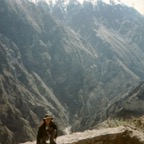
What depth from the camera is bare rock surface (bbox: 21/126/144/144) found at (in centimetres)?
1508

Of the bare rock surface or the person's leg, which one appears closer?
the person's leg

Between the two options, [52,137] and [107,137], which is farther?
[107,137]

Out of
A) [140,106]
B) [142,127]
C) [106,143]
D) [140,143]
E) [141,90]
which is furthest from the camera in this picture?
[141,90]

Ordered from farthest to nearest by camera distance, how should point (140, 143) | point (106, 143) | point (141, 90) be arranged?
point (141, 90), point (106, 143), point (140, 143)

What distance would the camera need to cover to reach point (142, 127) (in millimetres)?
17297

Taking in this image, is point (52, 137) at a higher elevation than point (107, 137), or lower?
higher

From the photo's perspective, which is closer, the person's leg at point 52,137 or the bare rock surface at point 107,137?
the person's leg at point 52,137

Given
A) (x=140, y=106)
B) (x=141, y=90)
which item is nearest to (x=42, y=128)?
(x=140, y=106)

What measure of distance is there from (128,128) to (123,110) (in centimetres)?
15984

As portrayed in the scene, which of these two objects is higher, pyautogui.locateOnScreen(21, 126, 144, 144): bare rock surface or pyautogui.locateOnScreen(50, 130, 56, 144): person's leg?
pyautogui.locateOnScreen(50, 130, 56, 144): person's leg

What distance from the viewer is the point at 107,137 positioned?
15617 millimetres

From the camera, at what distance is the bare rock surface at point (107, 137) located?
49.5 ft

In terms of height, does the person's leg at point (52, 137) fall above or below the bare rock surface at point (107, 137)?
above

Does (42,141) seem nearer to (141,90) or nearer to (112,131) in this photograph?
(112,131)
